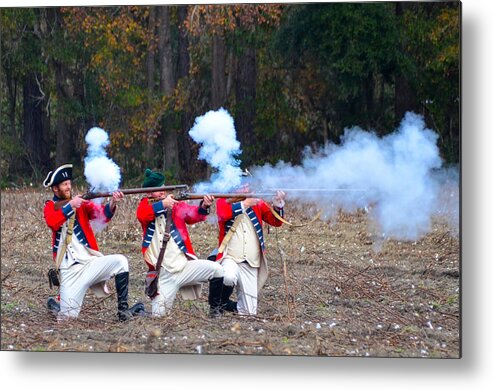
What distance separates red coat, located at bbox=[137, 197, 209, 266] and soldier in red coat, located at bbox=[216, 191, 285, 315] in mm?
186

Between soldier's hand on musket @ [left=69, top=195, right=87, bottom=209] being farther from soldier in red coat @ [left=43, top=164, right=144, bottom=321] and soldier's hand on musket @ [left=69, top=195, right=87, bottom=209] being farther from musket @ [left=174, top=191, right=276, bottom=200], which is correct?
musket @ [left=174, top=191, right=276, bottom=200]

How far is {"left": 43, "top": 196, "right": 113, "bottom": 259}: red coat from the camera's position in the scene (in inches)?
450

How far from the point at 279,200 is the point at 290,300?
922mm

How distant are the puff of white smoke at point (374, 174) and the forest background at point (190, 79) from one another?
0.12 metres

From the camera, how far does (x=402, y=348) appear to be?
11.0 meters

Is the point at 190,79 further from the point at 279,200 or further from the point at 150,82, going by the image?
the point at 279,200

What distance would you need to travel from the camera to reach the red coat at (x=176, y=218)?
11.5 metres

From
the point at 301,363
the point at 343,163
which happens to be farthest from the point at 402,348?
the point at 343,163

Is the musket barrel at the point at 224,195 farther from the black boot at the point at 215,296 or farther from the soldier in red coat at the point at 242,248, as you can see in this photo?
the black boot at the point at 215,296

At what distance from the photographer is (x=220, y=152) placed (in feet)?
37.6

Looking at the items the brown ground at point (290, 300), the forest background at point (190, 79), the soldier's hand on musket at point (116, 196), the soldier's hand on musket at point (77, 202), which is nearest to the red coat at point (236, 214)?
the brown ground at point (290, 300)

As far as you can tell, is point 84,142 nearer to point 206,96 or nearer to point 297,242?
point 206,96

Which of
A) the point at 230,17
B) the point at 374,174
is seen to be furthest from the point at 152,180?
the point at 374,174

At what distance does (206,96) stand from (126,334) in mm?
1935
